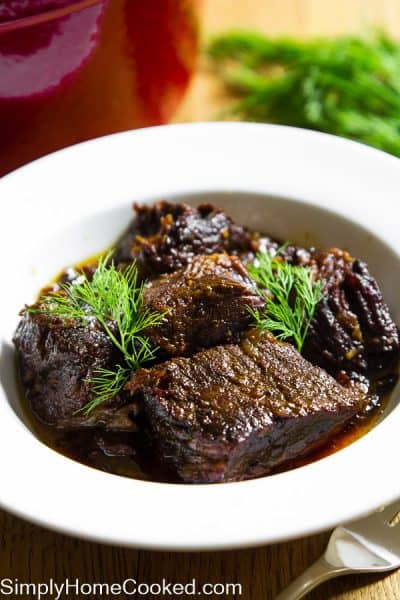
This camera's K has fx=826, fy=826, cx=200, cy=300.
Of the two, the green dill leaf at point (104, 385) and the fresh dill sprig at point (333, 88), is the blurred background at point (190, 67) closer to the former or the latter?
the fresh dill sprig at point (333, 88)

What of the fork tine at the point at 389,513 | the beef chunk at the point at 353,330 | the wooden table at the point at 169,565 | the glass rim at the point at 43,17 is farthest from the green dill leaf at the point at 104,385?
the glass rim at the point at 43,17

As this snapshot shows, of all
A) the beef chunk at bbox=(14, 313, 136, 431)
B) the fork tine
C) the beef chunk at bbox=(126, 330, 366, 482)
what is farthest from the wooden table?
the beef chunk at bbox=(14, 313, 136, 431)

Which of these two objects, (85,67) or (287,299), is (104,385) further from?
(85,67)

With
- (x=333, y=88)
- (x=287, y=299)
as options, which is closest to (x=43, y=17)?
(x=287, y=299)

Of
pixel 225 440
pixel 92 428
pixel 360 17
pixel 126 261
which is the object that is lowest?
pixel 225 440

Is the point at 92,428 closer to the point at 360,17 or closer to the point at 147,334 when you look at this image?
the point at 147,334

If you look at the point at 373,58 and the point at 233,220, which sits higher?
the point at 373,58

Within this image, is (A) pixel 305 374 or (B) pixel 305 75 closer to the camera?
(A) pixel 305 374

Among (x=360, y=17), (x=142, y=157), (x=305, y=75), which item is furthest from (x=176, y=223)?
(x=360, y=17)
